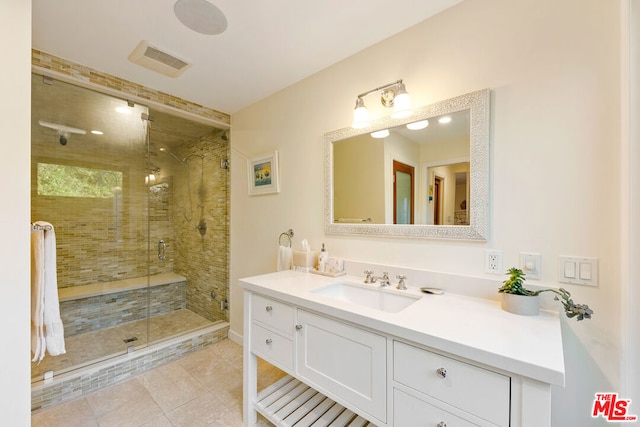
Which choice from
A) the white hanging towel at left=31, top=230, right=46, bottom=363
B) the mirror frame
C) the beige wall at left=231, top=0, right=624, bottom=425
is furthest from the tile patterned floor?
the mirror frame

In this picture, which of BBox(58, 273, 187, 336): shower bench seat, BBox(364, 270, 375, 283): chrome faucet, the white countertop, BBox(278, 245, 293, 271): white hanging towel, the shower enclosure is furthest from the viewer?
BBox(58, 273, 187, 336): shower bench seat

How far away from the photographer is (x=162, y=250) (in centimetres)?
315

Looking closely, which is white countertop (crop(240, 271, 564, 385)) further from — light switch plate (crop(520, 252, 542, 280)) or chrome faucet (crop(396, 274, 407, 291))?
light switch plate (crop(520, 252, 542, 280))

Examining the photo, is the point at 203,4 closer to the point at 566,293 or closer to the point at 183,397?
the point at 566,293

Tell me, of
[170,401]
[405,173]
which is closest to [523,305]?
[405,173]

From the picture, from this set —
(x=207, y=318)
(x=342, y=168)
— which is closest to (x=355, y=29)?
(x=342, y=168)

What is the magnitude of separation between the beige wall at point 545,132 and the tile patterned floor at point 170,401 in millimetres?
1408

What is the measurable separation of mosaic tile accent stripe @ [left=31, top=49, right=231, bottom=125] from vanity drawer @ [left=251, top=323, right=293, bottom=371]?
84.2 inches

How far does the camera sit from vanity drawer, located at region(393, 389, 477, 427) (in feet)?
2.86

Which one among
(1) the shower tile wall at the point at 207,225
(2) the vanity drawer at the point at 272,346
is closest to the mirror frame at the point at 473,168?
(2) the vanity drawer at the point at 272,346

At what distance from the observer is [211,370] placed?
2.21m

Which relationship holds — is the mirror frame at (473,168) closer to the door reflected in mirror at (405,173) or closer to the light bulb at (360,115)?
the door reflected in mirror at (405,173)

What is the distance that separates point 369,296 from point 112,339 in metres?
2.45

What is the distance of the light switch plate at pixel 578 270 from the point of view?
1.06 metres
